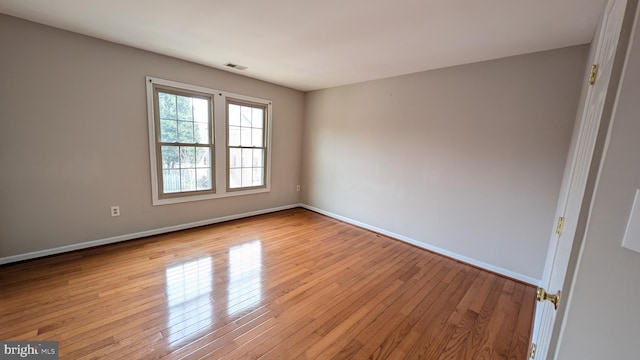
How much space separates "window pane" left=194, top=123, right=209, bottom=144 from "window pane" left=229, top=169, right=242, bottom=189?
2.25 feet

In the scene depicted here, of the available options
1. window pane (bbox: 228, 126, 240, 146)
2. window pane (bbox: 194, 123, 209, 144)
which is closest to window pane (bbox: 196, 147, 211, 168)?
window pane (bbox: 194, 123, 209, 144)

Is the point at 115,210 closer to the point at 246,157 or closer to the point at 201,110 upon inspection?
the point at 201,110

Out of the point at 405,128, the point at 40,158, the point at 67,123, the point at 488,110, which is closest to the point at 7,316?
the point at 40,158

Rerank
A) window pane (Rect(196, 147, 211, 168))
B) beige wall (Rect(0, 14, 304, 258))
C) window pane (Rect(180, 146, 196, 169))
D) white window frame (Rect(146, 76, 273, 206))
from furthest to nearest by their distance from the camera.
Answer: window pane (Rect(196, 147, 211, 168)) < window pane (Rect(180, 146, 196, 169)) < white window frame (Rect(146, 76, 273, 206)) < beige wall (Rect(0, 14, 304, 258))

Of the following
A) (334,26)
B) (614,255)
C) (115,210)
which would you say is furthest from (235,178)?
(614,255)

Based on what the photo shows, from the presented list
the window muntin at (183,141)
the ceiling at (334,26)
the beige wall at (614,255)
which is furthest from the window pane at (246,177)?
the beige wall at (614,255)

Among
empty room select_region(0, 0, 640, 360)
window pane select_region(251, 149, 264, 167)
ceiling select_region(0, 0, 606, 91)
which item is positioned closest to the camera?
empty room select_region(0, 0, 640, 360)

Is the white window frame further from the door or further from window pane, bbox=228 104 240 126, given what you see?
the door

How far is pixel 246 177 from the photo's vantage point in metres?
4.54

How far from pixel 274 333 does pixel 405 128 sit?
122 inches

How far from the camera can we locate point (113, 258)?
2.81 meters

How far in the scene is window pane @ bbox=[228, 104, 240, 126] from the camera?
413 centimetres

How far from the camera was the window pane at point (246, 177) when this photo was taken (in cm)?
449

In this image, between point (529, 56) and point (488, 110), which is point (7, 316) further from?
point (529, 56)
